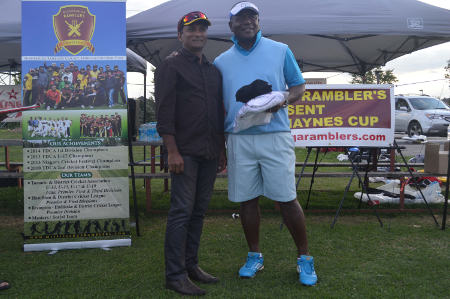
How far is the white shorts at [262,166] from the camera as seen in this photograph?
277 centimetres

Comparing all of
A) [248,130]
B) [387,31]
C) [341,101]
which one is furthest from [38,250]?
[387,31]

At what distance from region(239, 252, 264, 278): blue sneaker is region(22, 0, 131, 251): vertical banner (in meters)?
1.32

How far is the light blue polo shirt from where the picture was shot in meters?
2.78

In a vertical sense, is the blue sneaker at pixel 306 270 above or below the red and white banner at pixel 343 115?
below

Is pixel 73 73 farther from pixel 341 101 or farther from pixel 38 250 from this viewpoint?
pixel 341 101

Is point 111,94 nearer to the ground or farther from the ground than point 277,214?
farther from the ground

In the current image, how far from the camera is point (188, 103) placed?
2641 millimetres

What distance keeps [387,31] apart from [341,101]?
0.96 metres

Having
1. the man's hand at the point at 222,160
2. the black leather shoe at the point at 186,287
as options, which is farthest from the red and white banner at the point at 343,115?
the black leather shoe at the point at 186,287

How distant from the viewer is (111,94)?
144 inches

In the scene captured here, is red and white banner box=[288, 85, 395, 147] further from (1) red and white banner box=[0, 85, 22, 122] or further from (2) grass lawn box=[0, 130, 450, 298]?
(1) red and white banner box=[0, 85, 22, 122]

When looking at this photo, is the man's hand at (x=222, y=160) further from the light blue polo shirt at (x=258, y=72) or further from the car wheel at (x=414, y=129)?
the car wheel at (x=414, y=129)

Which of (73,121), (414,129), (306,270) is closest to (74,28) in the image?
(73,121)

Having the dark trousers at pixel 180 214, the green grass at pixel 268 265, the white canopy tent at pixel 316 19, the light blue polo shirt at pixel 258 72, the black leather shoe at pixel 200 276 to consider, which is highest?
the white canopy tent at pixel 316 19
